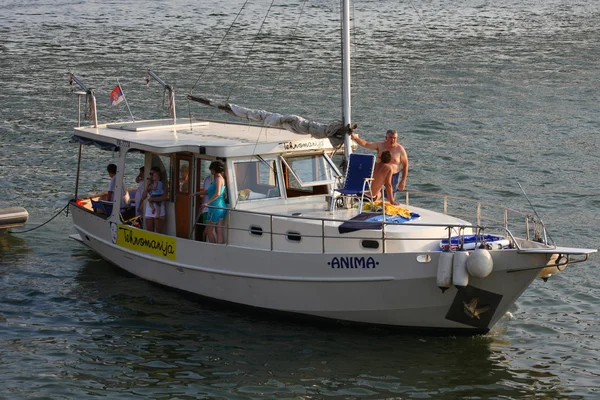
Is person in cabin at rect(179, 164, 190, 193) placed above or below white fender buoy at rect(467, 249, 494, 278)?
above

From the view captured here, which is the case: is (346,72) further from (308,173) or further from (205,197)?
(205,197)

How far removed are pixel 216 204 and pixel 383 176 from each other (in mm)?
2877

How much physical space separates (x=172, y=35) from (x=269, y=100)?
57.1 feet

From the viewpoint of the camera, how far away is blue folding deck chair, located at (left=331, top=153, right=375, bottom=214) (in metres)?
16.9

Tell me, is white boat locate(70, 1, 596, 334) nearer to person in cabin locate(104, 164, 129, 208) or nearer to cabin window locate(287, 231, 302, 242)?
cabin window locate(287, 231, 302, 242)

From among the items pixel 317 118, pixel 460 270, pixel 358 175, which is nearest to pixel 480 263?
pixel 460 270

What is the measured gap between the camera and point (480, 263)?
1516 cm

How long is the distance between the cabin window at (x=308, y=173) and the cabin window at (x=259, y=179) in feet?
0.77

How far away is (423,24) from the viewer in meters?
54.1

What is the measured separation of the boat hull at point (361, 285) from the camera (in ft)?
51.6

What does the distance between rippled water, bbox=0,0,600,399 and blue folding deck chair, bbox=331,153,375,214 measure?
2.26 m

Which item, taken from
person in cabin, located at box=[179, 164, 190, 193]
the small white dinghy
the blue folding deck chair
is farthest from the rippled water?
the blue folding deck chair

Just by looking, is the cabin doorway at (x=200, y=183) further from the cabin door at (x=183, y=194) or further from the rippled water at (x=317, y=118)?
the rippled water at (x=317, y=118)

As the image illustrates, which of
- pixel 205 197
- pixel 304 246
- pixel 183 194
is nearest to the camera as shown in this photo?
pixel 304 246
